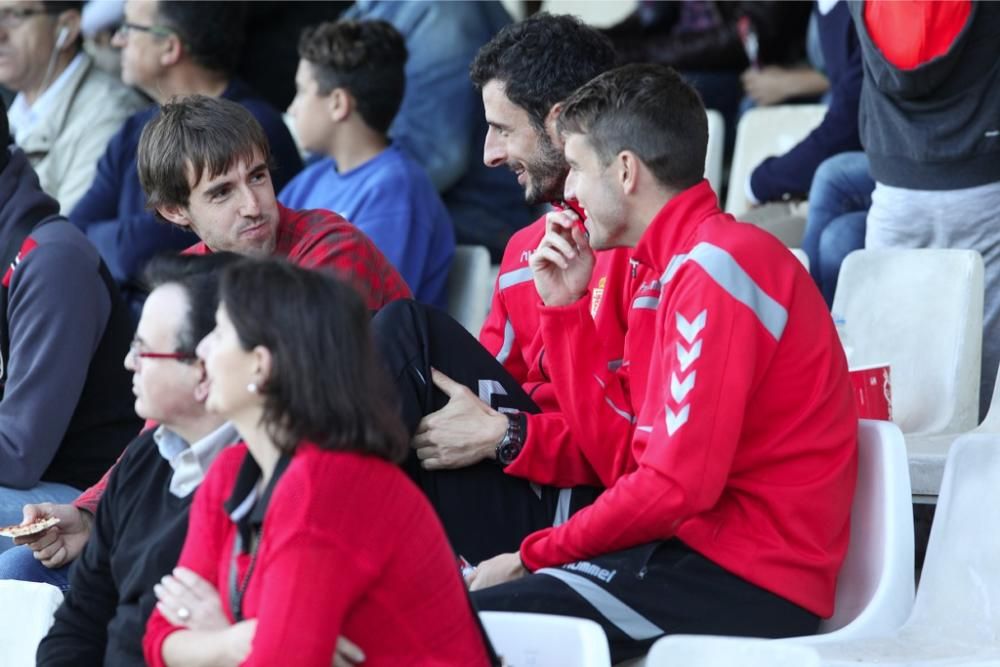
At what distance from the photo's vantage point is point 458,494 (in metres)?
2.57

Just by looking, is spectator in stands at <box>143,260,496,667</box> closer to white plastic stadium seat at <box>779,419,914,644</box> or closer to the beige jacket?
white plastic stadium seat at <box>779,419,914,644</box>

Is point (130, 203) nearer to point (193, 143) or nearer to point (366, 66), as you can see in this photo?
point (366, 66)

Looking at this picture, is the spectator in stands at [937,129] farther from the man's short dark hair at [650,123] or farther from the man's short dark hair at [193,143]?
the man's short dark hair at [193,143]

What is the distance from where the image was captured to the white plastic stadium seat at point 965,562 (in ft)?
8.05

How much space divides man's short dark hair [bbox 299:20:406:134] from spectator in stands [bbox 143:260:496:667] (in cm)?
247

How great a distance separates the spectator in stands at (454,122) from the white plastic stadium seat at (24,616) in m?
2.55

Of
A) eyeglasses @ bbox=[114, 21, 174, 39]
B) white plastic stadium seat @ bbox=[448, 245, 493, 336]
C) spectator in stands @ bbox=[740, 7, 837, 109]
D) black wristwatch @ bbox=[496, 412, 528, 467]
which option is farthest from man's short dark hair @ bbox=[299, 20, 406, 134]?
black wristwatch @ bbox=[496, 412, 528, 467]

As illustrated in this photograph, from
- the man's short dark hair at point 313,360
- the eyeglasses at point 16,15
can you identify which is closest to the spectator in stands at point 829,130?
the eyeglasses at point 16,15

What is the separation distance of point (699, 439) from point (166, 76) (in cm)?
290

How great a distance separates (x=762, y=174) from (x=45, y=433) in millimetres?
2227

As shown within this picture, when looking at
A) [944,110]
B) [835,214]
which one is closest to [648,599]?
[944,110]

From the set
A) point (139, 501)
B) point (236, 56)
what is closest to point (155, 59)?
point (236, 56)

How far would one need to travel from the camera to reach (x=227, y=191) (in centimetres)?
283

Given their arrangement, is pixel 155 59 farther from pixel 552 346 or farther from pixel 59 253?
pixel 552 346
